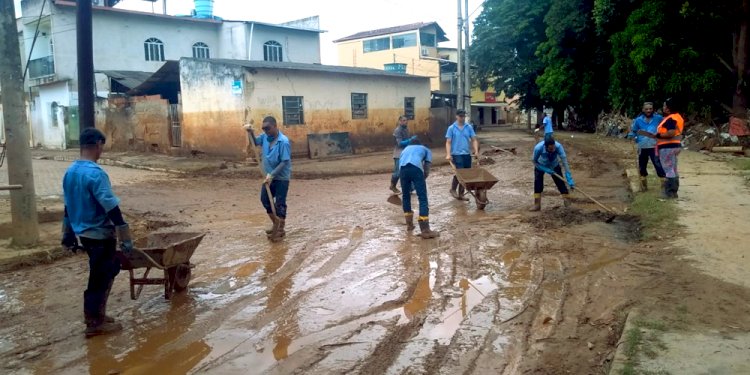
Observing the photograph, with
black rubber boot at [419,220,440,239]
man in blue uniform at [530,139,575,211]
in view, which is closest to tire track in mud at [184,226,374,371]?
black rubber boot at [419,220,440,239]

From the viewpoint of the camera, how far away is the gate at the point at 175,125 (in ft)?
70.8

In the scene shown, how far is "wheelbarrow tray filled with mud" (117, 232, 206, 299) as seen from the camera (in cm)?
500

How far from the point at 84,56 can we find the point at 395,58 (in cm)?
4196

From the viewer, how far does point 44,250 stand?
7.38 meters

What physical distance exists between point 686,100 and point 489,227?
50.2 feet

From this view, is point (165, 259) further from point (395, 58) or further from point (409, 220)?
point (395, 58)

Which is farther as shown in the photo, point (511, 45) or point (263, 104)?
point (511, 45)

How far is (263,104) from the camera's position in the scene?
19.7 meters

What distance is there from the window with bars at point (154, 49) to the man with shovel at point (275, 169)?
1061 inches

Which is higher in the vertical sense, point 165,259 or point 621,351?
point 165,259

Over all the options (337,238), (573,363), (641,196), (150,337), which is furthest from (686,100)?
(150,337)

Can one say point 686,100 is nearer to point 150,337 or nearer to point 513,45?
point 513,45

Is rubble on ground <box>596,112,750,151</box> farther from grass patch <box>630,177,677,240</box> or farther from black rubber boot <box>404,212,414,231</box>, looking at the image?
black rubber boot <box>404,212,414,231</box>

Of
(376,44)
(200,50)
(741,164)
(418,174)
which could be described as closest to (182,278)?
(418,174)
